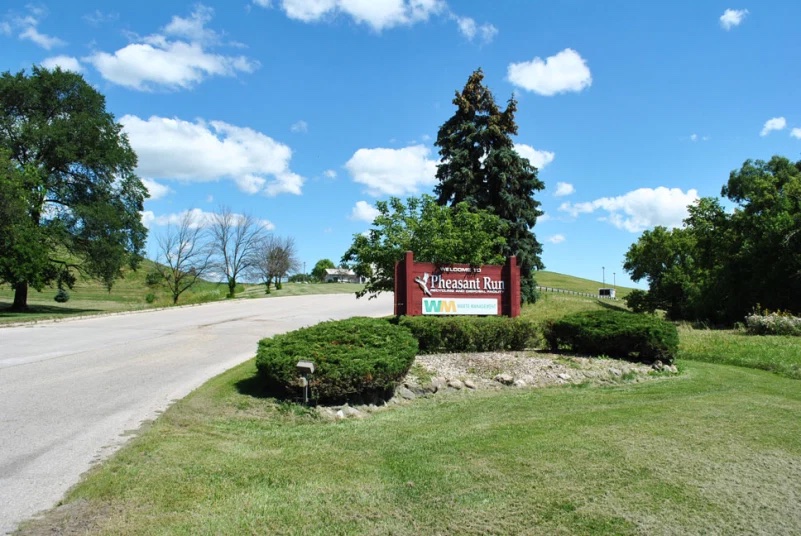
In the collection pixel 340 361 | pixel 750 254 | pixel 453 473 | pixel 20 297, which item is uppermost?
pixel 750 254

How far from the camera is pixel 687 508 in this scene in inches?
150

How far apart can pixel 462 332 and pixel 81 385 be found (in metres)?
6.62

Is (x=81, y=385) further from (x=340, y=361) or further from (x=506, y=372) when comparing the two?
(x=506, y=372)

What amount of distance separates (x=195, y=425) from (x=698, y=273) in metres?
41.0

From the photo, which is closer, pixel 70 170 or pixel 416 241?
pixel 416 241

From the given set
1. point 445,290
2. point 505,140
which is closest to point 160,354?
point 445,290

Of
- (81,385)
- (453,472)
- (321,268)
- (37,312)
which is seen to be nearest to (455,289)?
(81,385)

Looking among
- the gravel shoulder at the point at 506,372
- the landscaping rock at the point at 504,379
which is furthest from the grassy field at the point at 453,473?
the landscaping rock at the point at 504,379

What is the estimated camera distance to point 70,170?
3183 cm

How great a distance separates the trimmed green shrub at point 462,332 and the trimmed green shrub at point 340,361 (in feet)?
8.11

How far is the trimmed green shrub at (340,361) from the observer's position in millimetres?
6871

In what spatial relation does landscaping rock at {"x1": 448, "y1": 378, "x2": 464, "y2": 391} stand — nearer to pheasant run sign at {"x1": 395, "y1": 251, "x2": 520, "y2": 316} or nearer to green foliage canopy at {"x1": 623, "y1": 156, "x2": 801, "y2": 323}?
pheasant run sign at {"x1": 395, "y1": 251, "x2": 520, "y2": 316}

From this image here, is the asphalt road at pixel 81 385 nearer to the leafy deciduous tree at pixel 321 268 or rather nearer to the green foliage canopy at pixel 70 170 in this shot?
the green foliage canopy at pixel 70 170

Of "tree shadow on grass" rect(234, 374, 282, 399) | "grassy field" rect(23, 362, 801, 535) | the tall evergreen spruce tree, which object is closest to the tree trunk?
the tall evergreen spruce tree
